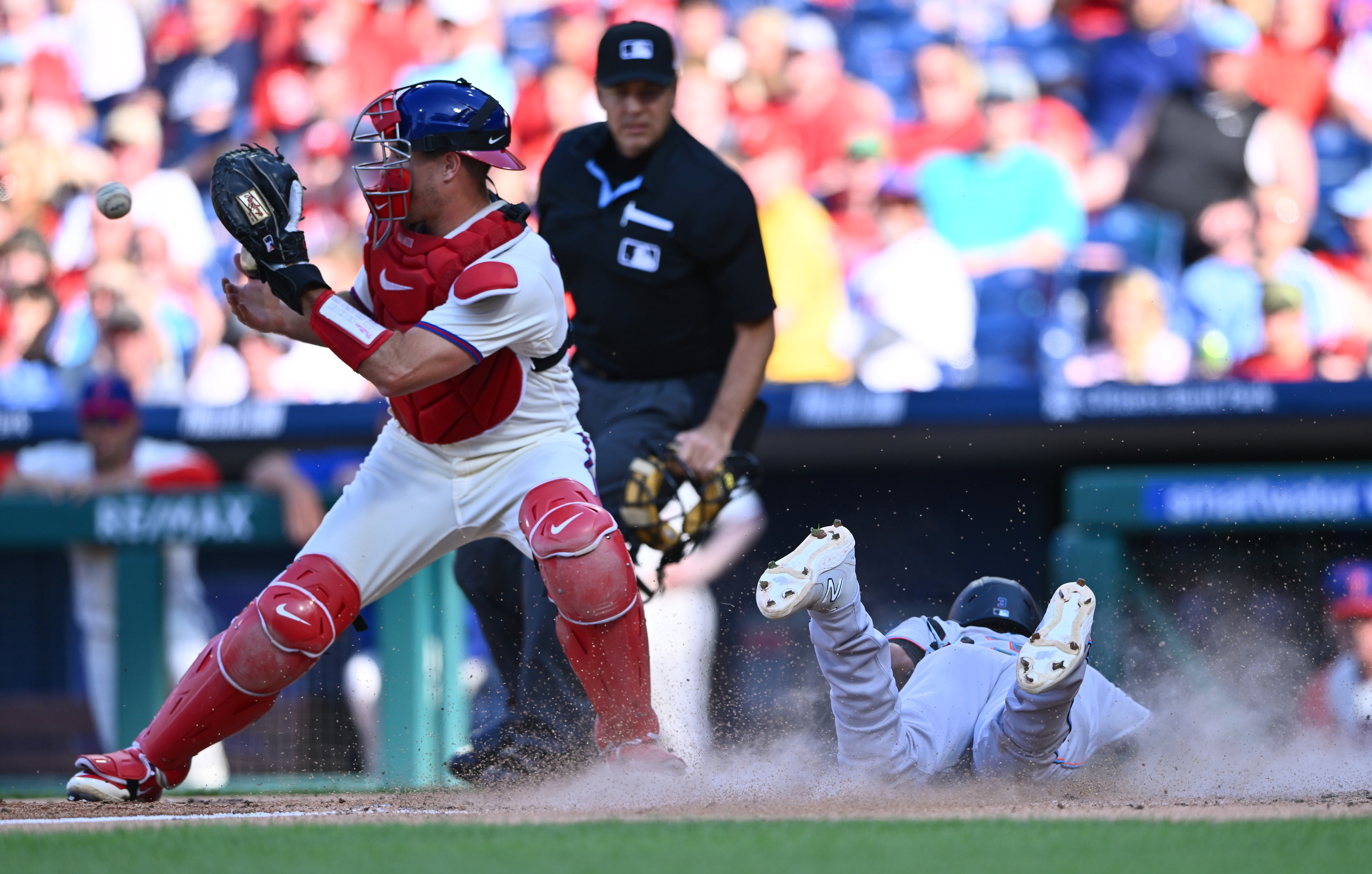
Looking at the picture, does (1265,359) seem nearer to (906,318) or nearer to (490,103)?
(906,318)

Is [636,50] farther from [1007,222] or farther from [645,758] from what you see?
[1007,222]

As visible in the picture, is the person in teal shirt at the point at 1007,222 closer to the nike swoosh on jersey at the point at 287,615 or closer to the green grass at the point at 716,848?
the nike swoosh on jersey at the point at 287,615

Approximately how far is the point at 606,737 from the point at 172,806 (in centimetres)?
110

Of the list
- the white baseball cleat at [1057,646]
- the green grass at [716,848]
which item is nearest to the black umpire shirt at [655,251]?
the white baseball cleat at [1057,646]

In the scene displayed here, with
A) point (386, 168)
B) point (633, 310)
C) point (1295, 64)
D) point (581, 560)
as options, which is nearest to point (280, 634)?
point (581, 560)

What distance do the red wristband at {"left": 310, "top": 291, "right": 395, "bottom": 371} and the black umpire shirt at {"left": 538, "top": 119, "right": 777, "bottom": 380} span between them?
1134 mm

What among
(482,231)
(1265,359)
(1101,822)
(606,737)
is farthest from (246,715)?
(1265,359)

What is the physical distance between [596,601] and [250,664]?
82cm

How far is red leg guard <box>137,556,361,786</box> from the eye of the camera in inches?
141

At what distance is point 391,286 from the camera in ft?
12.5

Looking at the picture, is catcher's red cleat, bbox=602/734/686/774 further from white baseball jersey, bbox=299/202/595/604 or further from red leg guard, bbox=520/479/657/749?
white baseball jersey, bbox=299/202/595/604

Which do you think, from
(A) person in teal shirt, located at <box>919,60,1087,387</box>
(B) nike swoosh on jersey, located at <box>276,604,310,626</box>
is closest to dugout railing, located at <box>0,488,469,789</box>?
(B) nike swoosh on jersey, located at <box>276,604,310,626</box>

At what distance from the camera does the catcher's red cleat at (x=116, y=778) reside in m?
3.53

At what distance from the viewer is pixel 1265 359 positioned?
6910 millimetres
